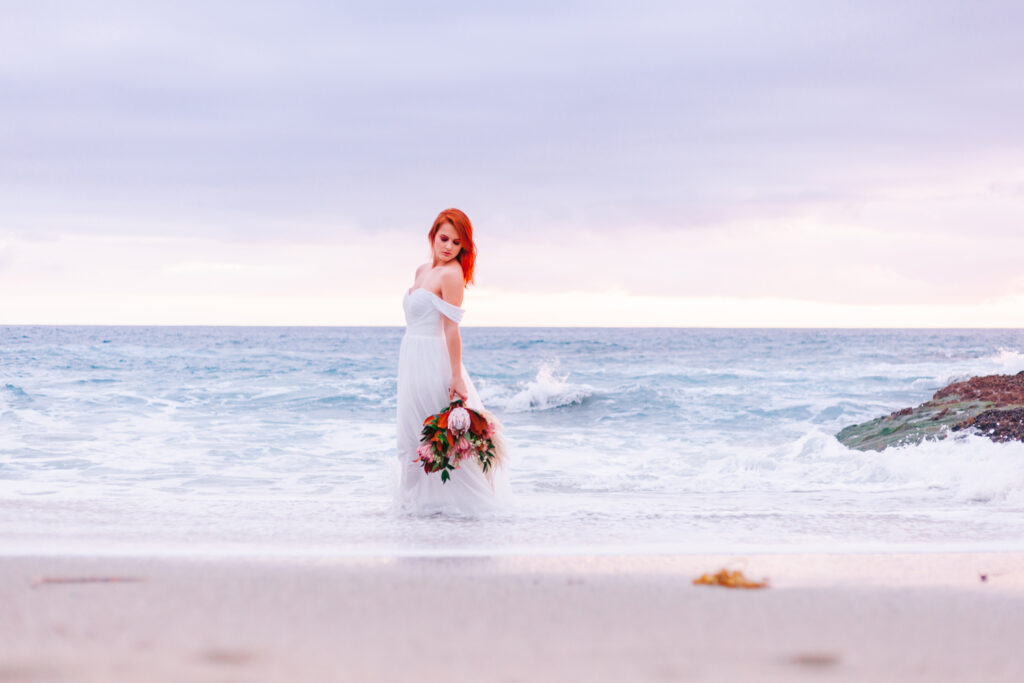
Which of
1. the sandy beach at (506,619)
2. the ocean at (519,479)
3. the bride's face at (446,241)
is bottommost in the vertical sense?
the ocean at (519,479)

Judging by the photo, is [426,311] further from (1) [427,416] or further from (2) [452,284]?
(1) [427,416]

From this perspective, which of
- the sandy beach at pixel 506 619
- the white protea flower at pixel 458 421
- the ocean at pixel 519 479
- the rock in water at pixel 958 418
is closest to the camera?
the sandy beach at pixel 506 619

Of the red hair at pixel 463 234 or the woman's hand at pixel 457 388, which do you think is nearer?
the red hair at pixel 463 234

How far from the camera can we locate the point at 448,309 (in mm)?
5574

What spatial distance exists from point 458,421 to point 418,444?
50 cm

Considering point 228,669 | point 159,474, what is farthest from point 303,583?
point 159,474

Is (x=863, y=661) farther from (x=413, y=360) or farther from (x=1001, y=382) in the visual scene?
(x=1001, y=382)

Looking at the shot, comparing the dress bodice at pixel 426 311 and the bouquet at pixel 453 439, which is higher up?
the dress bodice at pixel 426 311

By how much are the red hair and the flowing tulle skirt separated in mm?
526

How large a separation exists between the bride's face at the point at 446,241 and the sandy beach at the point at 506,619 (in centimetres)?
221

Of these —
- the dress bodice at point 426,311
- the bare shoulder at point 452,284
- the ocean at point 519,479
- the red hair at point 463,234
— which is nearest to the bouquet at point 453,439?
the ocean at point 519,479

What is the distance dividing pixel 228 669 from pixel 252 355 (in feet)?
121

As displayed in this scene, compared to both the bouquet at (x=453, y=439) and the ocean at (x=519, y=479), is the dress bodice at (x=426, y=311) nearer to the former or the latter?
the bouquet at (x=453, y=439)

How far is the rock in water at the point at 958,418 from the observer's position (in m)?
8.88
